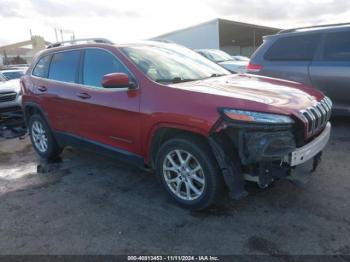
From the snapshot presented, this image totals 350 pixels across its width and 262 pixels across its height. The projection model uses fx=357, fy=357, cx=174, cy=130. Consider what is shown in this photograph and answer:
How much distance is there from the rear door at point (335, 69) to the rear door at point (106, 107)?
372cm

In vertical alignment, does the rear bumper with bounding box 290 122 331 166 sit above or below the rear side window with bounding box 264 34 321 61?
below

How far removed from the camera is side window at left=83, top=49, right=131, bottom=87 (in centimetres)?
417

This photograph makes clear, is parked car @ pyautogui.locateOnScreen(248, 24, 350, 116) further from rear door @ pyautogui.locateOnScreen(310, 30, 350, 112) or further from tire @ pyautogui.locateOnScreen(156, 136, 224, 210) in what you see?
tire @ pyautogui.locateOnScreen(156, 136, 224, 210)

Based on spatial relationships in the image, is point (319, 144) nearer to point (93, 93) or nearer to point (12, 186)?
point (93, 93)

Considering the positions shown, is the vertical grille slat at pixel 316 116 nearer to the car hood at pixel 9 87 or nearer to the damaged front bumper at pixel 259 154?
the damaged front bumper at pixel 259 154

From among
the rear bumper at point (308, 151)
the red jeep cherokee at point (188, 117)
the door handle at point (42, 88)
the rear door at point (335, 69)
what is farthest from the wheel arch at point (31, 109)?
the rear door at point (335, 69)

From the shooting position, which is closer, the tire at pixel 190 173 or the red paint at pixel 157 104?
the red paint at pixel 157 104

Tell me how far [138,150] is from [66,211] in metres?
1.01

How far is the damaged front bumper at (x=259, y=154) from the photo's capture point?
10.0 feet

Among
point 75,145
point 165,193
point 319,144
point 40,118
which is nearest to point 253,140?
point 319,144

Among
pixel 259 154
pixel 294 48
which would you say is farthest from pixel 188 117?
pixel 294 48

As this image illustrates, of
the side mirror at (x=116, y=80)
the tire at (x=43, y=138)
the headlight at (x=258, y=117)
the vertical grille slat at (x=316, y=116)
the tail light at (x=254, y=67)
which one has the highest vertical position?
the side mirror at (x=116, y=80)

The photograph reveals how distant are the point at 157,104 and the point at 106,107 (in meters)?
0.81

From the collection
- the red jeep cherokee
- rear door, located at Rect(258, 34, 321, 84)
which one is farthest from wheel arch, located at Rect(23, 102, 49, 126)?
rear door, located at Rect(258, 34, 321, 84)
